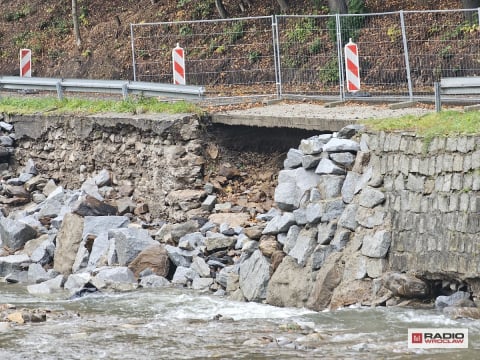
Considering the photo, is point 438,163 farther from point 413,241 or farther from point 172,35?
point 172,35

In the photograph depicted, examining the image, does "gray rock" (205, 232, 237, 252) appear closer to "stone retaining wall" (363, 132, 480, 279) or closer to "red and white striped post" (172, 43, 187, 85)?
"stone retaining wall" (363, 132, 480, 279)

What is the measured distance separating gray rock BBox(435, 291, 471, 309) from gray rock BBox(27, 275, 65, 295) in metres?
5.76

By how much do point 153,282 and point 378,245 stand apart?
3.55 metres

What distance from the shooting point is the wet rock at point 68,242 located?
56.5ft

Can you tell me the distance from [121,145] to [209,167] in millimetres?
2086

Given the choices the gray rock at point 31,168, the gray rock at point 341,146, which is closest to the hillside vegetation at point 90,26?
the gray rock at point 31,168

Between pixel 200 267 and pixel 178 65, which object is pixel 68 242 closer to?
pixel 200 267

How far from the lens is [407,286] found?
41.9 ft

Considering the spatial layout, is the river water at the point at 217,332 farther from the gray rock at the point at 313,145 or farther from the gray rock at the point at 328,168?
the gray rock at the point at 313,145

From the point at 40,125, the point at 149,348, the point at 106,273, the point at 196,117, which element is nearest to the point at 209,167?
the point at 196,117

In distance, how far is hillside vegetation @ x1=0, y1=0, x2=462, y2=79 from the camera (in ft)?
98.3

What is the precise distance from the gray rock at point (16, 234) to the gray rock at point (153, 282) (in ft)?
11.4

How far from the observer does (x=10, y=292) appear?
16047 mm

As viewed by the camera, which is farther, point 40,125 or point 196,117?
point 40,125
